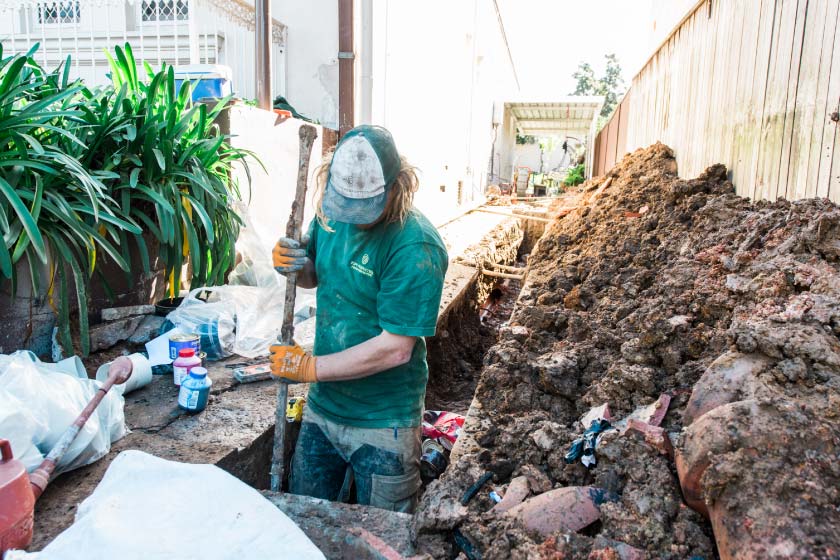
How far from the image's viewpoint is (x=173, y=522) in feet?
4.73

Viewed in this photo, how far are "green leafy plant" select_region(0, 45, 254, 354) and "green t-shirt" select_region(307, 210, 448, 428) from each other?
56.0 inches

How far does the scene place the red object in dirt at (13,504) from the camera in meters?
1.56

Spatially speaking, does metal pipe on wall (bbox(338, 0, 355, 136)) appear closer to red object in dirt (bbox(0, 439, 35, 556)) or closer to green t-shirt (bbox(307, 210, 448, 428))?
green t-shirt (bbox(307, 210, 448, 428))

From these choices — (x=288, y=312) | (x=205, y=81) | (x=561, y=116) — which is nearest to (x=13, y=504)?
(x=288, y=312)

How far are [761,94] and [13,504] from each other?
15.0 feet

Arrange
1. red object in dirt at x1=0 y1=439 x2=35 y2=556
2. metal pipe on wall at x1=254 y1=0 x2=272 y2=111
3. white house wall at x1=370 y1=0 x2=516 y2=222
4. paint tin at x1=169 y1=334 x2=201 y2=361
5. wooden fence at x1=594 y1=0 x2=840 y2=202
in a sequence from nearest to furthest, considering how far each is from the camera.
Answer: red object in dirt at x1=0 y1=439 x2=35 y2=556 → wooden fence at x1=594 y1=0 x2=840 y2=202 → paint tin at x1=169 y1=334 x2=201 y2=361 → metal pipe on wall at x1=254 y1=0 x2=272 y2=111 → white house wall at x1=370 y1=0 x2=516 y2=222

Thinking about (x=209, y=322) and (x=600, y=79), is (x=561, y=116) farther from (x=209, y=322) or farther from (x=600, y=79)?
(x=600, y=79)

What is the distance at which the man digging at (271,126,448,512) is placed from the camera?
89.1 inches

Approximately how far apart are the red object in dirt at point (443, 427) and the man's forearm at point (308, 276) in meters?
1.13

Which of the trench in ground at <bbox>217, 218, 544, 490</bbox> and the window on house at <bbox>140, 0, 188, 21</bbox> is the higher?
the window on house at <bbox>140, 0, 188, 21</bbox>

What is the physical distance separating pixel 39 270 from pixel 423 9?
9.67 m

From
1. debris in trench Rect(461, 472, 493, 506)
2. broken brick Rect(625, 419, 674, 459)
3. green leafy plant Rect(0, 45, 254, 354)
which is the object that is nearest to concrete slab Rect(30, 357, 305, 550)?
green leafy plant Rect(0, 45, 254, 354)

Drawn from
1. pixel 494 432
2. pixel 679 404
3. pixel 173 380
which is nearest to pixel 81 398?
pixel 173 380


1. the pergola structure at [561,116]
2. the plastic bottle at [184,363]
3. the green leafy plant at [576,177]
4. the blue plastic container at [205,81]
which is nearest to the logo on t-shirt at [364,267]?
the plastic bottle at [184,363]
